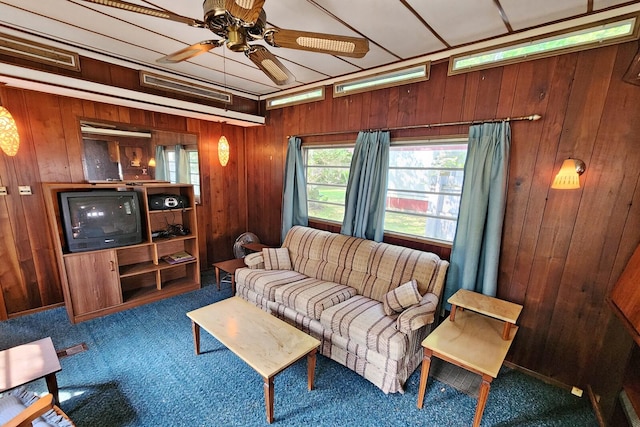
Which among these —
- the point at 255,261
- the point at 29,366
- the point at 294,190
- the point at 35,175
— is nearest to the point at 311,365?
the point at 255,261

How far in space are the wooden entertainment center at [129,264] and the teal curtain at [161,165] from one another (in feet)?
0.51

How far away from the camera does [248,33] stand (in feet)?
4.75

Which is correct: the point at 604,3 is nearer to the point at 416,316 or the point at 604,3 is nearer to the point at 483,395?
the point at 416,316

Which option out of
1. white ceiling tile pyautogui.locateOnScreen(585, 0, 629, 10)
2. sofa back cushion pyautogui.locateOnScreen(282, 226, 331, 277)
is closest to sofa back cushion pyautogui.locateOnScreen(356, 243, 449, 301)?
sofa back cushion pyautogui.locateOnScreen(282, 226, 331, 277)

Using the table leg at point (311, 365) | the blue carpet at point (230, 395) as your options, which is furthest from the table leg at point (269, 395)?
the table leg at point (311, 365)

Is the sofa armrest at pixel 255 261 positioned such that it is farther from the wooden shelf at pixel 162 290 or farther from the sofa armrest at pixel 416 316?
the sofa armrest at pixel 416 316

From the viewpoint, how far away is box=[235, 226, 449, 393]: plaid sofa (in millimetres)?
1974

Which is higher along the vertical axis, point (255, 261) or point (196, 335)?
point (255, 261)

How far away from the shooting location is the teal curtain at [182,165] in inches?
141

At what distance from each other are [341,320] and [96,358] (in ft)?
6.88

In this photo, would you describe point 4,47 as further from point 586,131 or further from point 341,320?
point 586,131

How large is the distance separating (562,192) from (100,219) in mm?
4156

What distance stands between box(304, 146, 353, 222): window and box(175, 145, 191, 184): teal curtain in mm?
1666

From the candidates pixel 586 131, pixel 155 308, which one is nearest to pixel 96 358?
pixel 155 308
